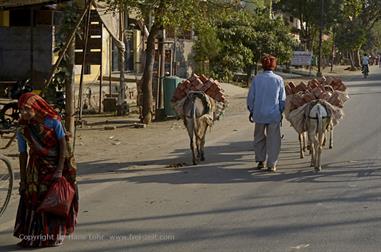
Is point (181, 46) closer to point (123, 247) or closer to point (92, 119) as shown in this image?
point (92, 119)

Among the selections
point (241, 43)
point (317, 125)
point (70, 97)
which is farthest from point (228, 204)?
point (241, 43)

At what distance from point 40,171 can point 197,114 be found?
567 centimetres

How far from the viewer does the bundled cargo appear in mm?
11906

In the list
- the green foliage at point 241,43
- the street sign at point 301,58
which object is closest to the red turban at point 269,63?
the green foliage at point 241,43

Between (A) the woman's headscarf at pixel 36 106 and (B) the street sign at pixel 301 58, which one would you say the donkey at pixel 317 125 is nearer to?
(A) the woman's headscarf at pixel 36 106

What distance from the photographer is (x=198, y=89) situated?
39.2 ft

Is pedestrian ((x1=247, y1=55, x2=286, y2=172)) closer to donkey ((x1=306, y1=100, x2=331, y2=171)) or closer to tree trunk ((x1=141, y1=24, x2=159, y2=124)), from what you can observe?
donkey ((x1=306, y1=100, x2=331, y2=171))

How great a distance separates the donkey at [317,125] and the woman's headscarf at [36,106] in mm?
5468

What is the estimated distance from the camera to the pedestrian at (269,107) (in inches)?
419

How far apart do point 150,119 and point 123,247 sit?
38.2 feet

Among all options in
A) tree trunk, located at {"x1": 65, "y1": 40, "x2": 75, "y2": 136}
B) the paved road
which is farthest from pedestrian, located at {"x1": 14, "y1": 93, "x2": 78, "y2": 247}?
tree trunk, located at {"x1": 65, "y1": 40, "x2": 75, "y2": 136}

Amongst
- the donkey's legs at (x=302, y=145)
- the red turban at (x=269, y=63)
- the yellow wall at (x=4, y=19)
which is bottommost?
the donkey's legs at (x=302, y=145)

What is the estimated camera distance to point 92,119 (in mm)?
18250

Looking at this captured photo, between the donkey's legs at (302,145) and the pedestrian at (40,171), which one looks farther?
the donkey's legs at (302,145)
